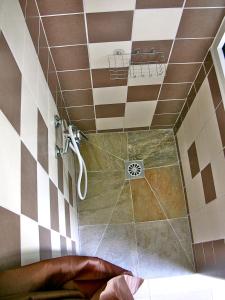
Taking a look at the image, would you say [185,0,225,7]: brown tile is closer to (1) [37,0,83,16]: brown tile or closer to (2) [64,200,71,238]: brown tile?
(1) [37,0,83,16]: brown tile

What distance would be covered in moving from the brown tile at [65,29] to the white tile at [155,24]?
10.1 inches

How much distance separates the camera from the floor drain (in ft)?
7.68

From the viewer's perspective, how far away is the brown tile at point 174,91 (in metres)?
1.90

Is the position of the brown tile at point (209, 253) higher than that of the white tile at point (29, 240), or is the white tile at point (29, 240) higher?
the white tile at point (29, 240)

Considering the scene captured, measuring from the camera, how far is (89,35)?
4.72 ft

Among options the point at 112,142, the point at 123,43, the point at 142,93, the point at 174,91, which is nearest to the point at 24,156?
the point at 123,43

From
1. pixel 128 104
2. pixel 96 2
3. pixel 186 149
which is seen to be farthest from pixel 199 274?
pixel 96 2

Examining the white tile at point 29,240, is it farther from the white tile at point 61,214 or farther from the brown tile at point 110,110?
the brown tile at point 110,110

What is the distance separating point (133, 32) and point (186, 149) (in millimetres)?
1017

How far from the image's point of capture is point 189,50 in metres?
1.60

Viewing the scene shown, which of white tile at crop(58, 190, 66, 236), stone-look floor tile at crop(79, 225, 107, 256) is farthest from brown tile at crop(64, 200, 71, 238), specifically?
stone-look floor tile at crop(79, 225, 107, 256)

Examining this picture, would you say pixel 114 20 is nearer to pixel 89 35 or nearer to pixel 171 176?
pixel 89 35

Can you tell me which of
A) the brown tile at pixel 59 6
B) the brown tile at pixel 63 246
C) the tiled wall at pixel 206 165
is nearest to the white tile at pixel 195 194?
the tiled wall at pixel 206 165

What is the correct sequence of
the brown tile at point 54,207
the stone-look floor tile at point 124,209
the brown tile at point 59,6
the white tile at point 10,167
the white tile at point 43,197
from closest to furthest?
the white tile at point 10,167, the white tile at point 43,197, the brown tile at point 59,6, the brown tile at point 54,207, the stone-look floor tile at point 124,209
